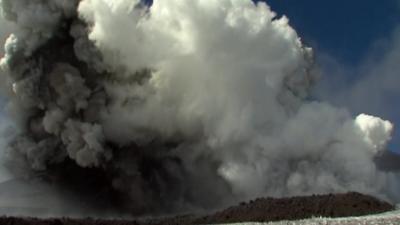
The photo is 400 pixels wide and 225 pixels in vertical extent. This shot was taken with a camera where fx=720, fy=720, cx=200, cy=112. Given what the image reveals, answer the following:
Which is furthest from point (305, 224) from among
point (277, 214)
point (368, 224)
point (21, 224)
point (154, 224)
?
point (21, 224)

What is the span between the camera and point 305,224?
69750 mm

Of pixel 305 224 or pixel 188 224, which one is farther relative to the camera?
pixel 188 224

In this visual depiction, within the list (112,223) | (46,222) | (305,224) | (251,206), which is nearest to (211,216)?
(251,206)

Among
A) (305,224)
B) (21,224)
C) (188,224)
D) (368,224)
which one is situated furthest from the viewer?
(188,224)

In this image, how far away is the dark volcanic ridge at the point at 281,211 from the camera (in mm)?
91244

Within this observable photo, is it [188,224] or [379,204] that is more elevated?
[379,204]

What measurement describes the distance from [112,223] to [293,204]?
24340mm

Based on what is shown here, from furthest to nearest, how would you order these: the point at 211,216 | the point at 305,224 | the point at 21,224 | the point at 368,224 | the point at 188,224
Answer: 1. the point at 211,216
2. the point at 188,224
3. the point at 21,224
4. the point at 305,224
5. the point at 368,224

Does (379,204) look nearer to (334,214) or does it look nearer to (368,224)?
(334,214)

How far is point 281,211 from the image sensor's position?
93.9 metres

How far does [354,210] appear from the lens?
95000mm

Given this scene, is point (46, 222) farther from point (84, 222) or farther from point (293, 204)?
point (293, 204)

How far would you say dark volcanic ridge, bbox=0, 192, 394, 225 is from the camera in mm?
91244

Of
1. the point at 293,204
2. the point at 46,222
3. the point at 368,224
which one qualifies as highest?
the point at 293,204
